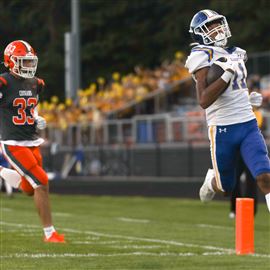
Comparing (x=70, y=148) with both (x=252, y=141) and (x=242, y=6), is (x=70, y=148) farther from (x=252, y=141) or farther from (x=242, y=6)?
(x=252, y=141)

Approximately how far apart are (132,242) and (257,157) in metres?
2.69

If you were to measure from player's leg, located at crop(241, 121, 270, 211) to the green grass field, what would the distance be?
75cm

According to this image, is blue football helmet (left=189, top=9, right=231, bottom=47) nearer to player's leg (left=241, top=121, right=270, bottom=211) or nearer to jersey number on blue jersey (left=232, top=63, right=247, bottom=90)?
jersey number on blue jersey (left=232, top=63, right=247, bottom=90)

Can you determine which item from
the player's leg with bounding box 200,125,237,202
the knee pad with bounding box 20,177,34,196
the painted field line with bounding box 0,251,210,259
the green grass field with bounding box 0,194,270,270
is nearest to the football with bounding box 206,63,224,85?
the player's leg with bounding box 200,125,237,202

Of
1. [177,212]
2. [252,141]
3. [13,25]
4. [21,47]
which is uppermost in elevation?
[13,25]

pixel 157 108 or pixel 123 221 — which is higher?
pixel 157 108

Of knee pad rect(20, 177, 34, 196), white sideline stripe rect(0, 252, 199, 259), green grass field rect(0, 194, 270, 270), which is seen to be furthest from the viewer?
knee pad rect(20, 177, 34, 196)

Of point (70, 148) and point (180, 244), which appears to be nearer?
point (180, 244)

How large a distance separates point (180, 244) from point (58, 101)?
66.4 feet

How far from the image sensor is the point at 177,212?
16.9 m

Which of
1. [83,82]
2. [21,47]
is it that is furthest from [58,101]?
[21,47]

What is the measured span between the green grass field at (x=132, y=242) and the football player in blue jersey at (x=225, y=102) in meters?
0.88

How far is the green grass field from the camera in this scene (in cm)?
846

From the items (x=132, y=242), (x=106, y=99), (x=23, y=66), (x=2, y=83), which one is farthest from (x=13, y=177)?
(x=106, y=99)
